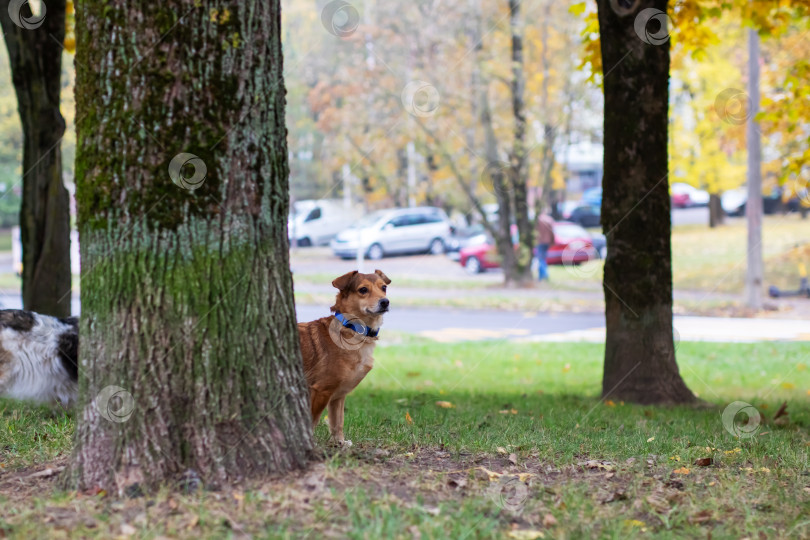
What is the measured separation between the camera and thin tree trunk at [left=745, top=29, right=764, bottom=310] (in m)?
19.9

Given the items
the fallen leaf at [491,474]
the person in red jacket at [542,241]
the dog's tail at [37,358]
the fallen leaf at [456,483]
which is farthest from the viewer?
the person in red jacket at [542,241]

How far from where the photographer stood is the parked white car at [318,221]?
121 ft

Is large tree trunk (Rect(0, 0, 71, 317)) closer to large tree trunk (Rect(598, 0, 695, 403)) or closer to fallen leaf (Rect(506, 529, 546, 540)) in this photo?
large tree trunk (Rect(598, 0, 695, 403))

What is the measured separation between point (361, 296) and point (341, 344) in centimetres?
41

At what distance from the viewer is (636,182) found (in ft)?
26.8

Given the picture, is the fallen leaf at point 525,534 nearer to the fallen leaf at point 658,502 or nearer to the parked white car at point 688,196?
the fallen leaf at point 658,502

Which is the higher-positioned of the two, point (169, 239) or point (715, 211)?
point (715, 211)

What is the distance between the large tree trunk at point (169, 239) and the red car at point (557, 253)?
87.9 feet

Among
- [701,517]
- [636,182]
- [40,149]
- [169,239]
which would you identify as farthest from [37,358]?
[636,182]

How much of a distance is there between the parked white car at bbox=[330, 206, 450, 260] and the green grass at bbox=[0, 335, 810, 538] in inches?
1003

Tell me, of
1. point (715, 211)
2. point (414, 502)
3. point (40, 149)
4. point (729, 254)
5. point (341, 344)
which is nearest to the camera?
point (414, 502)

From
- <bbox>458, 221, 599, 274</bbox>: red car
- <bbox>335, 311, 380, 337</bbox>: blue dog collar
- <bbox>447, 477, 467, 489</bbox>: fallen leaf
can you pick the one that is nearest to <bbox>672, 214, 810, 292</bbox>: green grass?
<bbox>458, 221, 599, 274</bbox>: red car

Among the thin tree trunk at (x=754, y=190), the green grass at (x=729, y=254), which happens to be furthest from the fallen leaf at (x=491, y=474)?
the green grass at (x=729, y=254)

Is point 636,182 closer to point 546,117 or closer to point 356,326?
point 356,326
